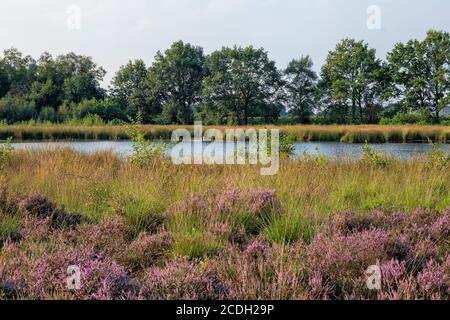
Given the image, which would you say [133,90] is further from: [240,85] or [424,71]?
[424,71]

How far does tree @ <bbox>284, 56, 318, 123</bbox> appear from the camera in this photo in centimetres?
6059

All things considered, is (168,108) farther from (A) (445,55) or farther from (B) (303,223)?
(B) (303,223)

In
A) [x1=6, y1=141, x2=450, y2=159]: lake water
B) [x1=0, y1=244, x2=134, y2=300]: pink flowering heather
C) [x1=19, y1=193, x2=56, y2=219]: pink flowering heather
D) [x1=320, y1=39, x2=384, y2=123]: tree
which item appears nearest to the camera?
[x1=0, y1=244, x2=134, y2=300]: pink flowering heather

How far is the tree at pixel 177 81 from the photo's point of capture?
56.3 m

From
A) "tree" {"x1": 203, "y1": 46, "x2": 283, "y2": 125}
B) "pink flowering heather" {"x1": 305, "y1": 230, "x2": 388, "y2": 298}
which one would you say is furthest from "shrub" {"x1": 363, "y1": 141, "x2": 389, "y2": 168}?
"tree" {"x1": 203, "y1": 46, "x2": 283, "y2": 125}

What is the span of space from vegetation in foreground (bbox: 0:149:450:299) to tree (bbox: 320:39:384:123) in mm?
49941

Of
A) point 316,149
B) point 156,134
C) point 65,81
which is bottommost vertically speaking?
point 156,134

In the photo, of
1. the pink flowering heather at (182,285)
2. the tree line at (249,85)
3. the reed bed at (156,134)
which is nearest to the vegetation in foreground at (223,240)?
the pink flowering heather at (182,285)

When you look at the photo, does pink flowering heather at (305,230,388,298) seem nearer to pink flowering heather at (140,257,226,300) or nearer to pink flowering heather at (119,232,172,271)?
pink flowering heather at (140,257,226,300)

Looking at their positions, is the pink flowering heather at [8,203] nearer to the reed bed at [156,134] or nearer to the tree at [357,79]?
the reed bed at [156,134]

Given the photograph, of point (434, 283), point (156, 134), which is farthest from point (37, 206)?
point (156, 134)

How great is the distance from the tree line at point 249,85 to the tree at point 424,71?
0.10 m

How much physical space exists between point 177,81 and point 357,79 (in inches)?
849

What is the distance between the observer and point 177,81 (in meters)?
61.1
